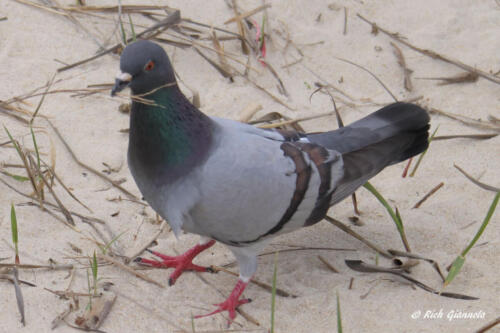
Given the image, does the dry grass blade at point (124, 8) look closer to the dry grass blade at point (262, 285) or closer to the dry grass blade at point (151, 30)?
the dry grass blade at point (151, 30)

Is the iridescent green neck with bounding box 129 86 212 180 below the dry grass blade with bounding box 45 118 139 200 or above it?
above

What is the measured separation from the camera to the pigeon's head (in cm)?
292

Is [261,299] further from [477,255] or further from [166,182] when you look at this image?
[477,255]

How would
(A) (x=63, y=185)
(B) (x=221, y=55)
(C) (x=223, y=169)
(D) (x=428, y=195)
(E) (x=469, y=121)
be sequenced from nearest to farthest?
(C) (x=223, y=169) → (A) (x=63, y=185) → (D) (x=428, y=195) → (E) (x=469, y=121) → (B) (x=221, y=55)

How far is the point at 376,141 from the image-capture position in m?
3.60

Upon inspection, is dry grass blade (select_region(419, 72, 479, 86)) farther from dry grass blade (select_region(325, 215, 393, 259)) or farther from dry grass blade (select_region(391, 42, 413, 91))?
dry grass blade (select_region(325, 215, 393, 259))

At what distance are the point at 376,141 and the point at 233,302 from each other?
1143 mm

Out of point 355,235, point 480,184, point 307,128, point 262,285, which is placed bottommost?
point 262,285

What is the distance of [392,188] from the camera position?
4141 millimetres

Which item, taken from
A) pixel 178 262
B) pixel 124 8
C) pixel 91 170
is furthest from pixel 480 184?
pixel 124 8

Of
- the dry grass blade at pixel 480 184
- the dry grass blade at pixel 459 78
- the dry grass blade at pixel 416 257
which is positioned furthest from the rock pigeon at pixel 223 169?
the dry grass blade at pixel 459 78

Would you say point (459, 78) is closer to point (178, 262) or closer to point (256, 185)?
point (256, 185)

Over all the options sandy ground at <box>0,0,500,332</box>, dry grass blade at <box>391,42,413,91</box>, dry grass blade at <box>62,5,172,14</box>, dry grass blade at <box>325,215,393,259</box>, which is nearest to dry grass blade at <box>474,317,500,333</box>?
sandy ground at <box>0,0,500,332</box>

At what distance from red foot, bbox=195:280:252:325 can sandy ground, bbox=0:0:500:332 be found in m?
0.06
